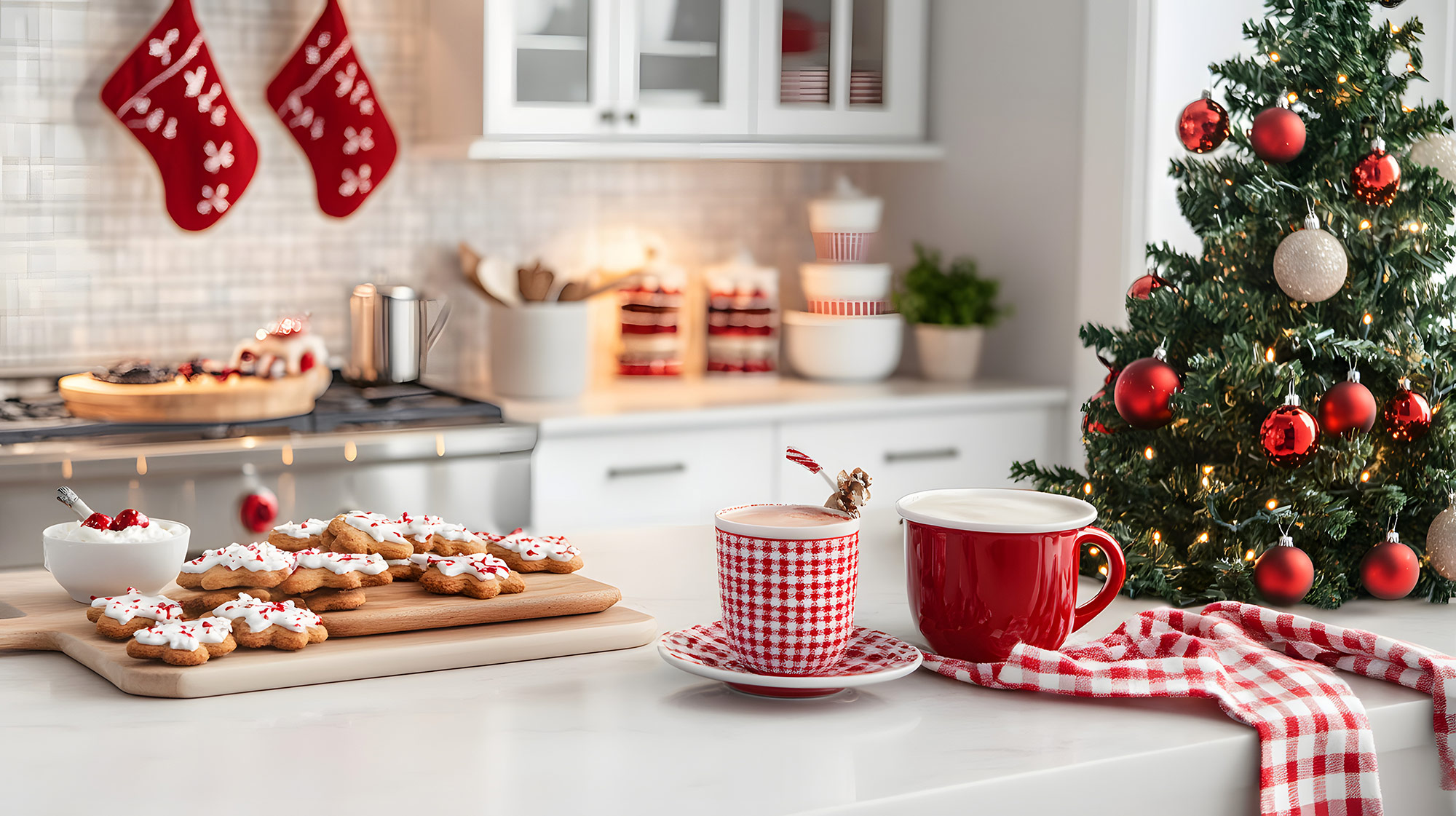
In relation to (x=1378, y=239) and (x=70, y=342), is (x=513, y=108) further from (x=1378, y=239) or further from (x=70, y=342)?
(x=1378, y=239)

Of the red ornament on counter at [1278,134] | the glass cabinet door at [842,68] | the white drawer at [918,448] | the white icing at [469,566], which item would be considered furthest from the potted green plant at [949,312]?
the white icing at [469,566]

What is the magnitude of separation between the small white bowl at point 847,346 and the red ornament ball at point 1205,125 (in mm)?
2014

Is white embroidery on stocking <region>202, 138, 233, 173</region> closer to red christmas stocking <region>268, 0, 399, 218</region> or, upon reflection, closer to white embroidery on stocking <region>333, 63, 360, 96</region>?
red christmas stocking <region>268, 0, 399, 218</region>

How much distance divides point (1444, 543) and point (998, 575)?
50 centimetres

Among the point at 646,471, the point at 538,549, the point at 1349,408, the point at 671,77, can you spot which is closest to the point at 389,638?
the point at 538,549

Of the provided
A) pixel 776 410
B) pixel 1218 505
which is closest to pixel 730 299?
pixel 776 410

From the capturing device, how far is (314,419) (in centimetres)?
265

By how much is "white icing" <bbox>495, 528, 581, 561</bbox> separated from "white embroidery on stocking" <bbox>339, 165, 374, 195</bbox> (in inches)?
80.1

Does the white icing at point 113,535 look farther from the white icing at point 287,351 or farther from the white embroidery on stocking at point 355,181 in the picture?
the white embroidery on stocking at point 355,181

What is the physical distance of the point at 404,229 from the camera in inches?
129

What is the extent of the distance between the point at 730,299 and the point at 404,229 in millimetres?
761

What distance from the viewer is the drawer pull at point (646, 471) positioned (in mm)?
2910

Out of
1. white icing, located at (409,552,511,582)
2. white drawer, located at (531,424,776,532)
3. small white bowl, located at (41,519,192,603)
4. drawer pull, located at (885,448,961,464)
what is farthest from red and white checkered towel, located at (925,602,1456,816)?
drawer pull, located at (885,448,961,464)

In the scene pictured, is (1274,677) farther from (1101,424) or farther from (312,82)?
(312,82)
